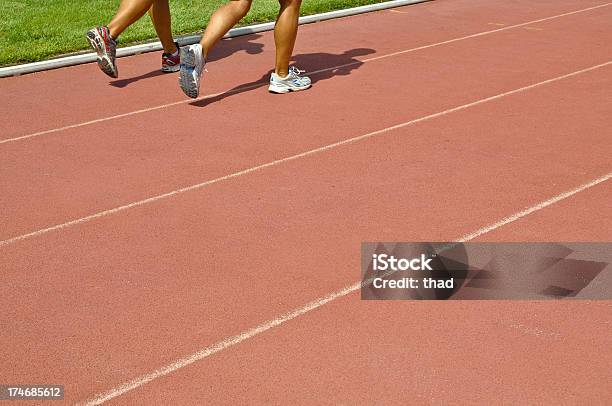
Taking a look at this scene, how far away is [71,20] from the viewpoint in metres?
10.4

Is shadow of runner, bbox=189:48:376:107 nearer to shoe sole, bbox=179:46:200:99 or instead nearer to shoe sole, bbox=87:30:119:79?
shoe sole, bbox=179:46:200:99

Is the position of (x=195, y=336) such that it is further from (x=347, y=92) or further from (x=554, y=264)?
(x=347, y=92)

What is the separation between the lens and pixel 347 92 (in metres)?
7.73

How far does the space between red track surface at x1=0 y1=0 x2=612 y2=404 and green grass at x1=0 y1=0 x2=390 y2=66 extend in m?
0.70

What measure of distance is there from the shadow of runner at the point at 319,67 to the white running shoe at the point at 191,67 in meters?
0.42

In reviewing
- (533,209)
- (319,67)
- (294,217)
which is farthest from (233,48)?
(533,209)

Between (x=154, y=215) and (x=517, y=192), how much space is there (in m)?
2.00

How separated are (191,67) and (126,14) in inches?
38.4

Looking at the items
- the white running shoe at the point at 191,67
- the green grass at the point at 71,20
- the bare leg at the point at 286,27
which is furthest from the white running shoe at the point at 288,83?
the green grass at the point at 71,20

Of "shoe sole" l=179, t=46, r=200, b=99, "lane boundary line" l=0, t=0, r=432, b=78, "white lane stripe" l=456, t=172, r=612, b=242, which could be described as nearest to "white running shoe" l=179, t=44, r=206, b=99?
"shoe sole" l=179, t=46, r=200, b=99

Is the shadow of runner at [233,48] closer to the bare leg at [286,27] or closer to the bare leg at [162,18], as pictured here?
the bare leg at [162,18]

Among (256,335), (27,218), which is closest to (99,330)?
(256,335)

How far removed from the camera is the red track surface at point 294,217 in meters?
3.68

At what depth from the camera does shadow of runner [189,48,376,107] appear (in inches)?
308
